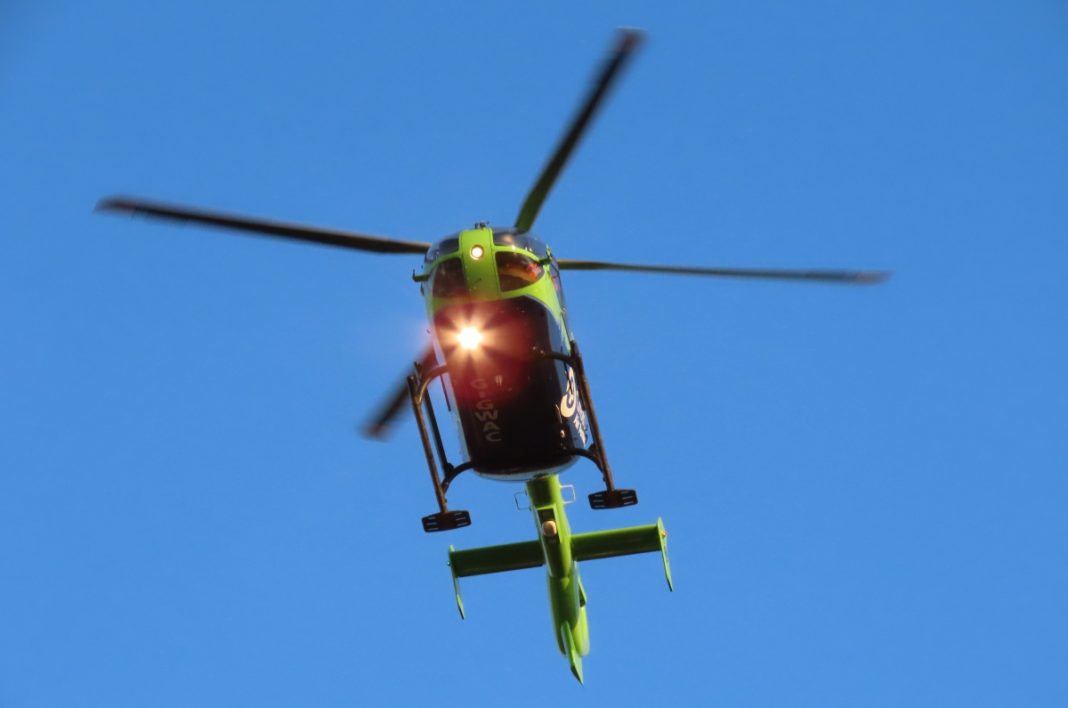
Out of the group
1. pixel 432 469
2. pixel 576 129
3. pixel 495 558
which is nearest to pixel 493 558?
pixel 495 558

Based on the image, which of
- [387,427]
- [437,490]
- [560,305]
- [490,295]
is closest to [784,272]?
[560,305]

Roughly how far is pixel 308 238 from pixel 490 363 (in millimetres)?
2678

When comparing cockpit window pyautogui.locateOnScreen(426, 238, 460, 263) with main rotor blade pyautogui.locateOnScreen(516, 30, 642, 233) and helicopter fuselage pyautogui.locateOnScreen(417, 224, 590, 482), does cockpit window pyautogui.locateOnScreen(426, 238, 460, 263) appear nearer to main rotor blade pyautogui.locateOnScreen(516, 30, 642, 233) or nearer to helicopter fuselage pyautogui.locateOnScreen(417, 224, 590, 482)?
helicopter fuselage pyautogui.locateOnScreen(417, 224, 590, 482)

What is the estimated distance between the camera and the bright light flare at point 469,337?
49.0ft

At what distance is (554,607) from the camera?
17719 mm

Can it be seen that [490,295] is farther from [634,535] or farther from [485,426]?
[634,535]

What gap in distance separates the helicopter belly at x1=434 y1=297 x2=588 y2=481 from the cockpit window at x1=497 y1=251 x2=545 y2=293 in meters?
0.20

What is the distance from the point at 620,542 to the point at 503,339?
441 centimetres

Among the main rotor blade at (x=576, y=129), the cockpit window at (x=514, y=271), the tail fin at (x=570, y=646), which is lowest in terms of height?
the tail fin at (x=570, y=646)

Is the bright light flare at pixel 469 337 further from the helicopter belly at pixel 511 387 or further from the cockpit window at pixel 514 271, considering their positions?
the cockpit window at pixel 514 271

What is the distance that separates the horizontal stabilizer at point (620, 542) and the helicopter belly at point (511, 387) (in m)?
2.60

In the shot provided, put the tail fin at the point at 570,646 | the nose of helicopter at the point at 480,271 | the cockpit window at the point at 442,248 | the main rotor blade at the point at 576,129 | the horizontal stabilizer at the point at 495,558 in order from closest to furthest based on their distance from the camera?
the main rotor blade at the point at 576,129 < the nose of helicopter at the point at 480,271 < the cockpit window at the point at 442,248 < the tail fin at the point at 570,646 < the horizontal stabilizer at the point at 495,558

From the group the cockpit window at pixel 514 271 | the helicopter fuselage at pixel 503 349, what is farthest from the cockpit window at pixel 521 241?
the cockpit window at pixel 514 271

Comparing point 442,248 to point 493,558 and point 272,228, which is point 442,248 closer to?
point 272,228
